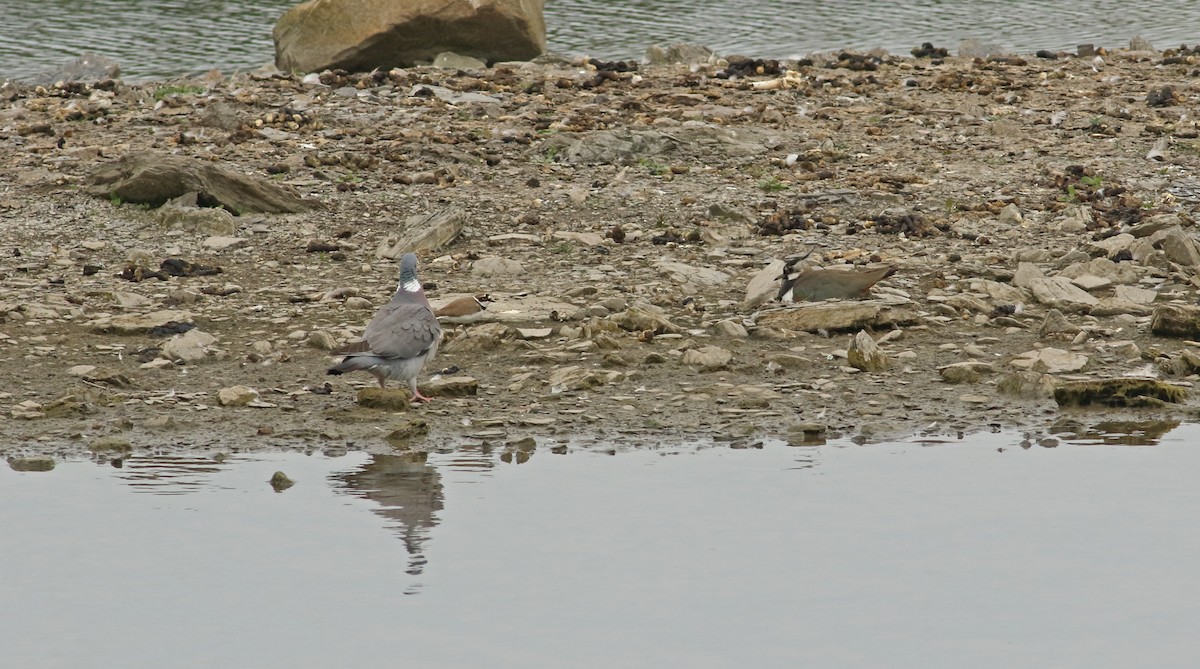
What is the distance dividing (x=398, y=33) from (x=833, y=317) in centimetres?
972

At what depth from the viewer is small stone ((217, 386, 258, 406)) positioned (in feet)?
28.1

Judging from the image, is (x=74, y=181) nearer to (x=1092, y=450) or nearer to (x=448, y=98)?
(x=448, y=98)

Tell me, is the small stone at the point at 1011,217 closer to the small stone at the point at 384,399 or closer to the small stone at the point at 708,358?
the small stone at the point at 708,358

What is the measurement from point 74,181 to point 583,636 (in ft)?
29.3

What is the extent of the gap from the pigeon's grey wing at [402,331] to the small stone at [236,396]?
0.71m

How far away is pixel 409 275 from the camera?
354 inches

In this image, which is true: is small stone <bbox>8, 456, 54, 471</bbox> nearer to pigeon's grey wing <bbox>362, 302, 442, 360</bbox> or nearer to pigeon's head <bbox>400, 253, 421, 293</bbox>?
pigeon's grey wing <bbox>362, 302, 442, 360</bbox>

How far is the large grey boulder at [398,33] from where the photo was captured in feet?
58.4

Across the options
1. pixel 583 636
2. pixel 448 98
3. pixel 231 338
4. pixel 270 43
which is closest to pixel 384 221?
pixel 231 338

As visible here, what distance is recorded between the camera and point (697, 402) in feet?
28.3

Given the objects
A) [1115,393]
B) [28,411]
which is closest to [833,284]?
[1115,393]

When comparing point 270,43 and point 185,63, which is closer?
point 185,63

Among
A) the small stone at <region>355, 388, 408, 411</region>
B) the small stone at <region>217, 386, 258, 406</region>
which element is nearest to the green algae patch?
the small stone at <region>355, 388, 408, 411</region>

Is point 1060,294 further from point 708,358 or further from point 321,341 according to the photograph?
point 321,341
